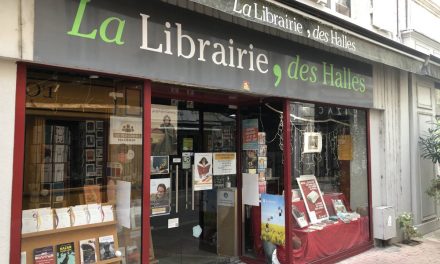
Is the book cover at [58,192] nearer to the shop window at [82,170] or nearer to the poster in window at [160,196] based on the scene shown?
the shop window at [82,170]

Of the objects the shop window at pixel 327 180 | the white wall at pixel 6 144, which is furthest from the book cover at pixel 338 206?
the white wall at pixel 6 144

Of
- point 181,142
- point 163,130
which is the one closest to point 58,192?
point 163,130

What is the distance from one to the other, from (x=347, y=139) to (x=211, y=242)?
3.03 meters

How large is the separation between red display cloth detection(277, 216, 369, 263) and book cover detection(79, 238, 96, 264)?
8.95 feet

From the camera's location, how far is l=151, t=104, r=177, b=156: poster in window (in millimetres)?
4836

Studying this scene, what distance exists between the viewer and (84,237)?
12.2ft

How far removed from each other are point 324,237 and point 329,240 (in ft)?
0.47

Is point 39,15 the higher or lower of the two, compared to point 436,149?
higher

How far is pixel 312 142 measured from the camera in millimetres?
6195

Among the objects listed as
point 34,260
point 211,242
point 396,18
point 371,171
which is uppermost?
point 396,18

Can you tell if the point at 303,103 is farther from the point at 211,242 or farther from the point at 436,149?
the point at 436,149

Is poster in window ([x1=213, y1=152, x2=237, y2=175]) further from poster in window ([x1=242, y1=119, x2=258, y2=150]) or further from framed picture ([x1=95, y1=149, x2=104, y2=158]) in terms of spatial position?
framed picture ([x1=95, y1=149, x2=104, y2=158])

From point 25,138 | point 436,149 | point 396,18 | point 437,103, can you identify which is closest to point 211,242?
point 25,138

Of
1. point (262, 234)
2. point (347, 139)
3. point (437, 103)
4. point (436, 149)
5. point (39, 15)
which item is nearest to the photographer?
point (39, 15)
